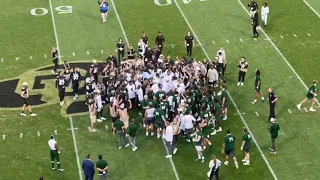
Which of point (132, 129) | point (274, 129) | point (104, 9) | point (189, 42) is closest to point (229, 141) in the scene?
point (274, 129)

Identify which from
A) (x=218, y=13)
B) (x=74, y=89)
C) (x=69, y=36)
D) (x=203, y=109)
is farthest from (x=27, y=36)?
(x=203, y=109)

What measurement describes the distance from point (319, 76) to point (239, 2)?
317 inches

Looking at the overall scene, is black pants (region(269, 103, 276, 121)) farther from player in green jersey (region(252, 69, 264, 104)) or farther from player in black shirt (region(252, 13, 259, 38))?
player in black shirt (region(252, 13, 259, 38))

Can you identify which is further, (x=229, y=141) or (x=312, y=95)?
(x=312, y=95)

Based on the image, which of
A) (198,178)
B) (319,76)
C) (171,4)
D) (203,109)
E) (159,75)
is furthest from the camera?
(171,4)

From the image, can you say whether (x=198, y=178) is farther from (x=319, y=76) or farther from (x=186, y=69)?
(x=319, y=76)

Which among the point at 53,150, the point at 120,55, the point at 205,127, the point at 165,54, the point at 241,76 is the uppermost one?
the point at 205,127

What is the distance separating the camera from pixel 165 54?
2892 centimetres

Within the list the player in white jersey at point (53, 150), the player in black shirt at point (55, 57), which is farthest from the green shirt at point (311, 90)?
the player in black shirt at point (55, 57)

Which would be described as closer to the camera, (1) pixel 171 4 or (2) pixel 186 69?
(2) pixel 186 69

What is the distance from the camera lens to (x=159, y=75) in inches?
953

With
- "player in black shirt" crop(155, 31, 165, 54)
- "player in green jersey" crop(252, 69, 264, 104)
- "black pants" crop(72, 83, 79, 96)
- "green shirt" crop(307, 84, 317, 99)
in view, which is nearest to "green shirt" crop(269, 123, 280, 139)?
"green shirt" crop(307, 84, 317, 99)

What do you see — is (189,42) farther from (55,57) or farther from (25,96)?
(25,96)

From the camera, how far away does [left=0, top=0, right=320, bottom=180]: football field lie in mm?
21438
